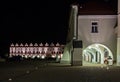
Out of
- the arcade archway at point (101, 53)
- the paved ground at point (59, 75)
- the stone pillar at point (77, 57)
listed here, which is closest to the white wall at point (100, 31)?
the arcade archway at point (101, 53)

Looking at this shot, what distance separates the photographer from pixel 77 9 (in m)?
63.6

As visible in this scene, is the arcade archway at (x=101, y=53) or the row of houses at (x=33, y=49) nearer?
the arcade archway at (x=101, y=53)

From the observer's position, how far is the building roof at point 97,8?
208 feet

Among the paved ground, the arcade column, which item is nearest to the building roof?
the arcade column

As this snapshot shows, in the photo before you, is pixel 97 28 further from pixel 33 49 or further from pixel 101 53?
pixel 33 49

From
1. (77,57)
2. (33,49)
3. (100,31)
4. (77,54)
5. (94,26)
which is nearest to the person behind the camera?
(77,57)

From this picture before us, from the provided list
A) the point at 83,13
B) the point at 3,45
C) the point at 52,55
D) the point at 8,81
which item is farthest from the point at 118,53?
the point at 52,55

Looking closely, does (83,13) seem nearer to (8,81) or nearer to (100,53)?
(100,53)

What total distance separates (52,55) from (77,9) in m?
88.6

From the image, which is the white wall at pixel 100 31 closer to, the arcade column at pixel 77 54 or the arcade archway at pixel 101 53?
the arcade archway at pixel 101 53

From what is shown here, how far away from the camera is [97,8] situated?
65250 mm

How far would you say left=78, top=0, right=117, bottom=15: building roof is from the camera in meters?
63.4

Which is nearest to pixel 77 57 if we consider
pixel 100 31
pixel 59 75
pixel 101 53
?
pixel 100 31

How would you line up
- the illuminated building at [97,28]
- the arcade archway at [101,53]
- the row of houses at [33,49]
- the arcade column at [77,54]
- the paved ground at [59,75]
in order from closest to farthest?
the paved ground at [59,75]
the arcade column at [77,54]
the illuminated building at [97,28]
the arcade archway at [101,53]
the row of houses at [33,49]
